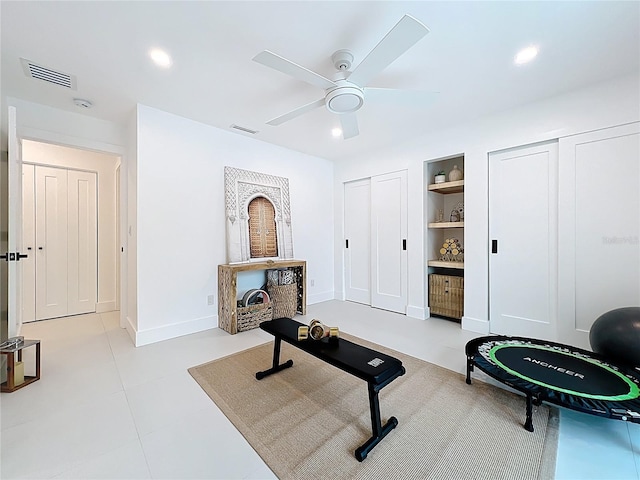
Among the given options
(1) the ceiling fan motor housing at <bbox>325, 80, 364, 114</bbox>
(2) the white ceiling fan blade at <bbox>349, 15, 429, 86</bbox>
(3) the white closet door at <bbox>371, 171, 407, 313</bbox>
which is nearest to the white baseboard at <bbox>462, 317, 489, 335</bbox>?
(3) the white closet door at <bbox>371, 171, 407, 313</bbox>

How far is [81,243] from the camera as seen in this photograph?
Answer: 4145 millimetres

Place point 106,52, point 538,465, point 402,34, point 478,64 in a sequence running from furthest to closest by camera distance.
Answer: point 478,64, point 106,52, point 402,34, point 538,465

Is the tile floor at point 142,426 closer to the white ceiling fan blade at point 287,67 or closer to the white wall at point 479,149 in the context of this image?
the white wall at point 479,149

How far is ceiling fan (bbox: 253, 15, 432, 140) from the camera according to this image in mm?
1521

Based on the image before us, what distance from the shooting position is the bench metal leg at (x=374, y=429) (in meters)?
1.45

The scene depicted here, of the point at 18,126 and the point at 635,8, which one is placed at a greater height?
the point at 635,8

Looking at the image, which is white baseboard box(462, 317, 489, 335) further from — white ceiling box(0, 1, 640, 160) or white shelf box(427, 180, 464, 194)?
white ceiling box(0, 1, 640, 160)

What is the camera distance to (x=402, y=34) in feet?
4.96

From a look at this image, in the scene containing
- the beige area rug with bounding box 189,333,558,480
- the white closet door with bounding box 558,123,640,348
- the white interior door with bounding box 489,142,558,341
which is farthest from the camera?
the white interior door with bounding box 489,142,558,341

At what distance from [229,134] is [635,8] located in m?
3.84

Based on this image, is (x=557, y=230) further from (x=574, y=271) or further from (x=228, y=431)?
(x=228, y=431)

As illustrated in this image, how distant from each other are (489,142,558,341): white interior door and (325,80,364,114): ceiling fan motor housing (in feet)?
6.97

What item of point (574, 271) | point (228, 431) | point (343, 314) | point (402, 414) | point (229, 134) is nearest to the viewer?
point (228, 431)

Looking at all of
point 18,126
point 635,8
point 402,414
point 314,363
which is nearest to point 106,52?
point 18,126
